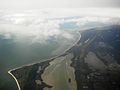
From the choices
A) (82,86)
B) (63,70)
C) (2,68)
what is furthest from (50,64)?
(82,86)

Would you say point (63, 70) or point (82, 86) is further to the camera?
point (63, 70)

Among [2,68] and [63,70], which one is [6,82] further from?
[63,70]

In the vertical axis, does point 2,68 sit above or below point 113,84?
above

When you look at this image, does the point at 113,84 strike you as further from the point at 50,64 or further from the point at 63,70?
the point at 50,64

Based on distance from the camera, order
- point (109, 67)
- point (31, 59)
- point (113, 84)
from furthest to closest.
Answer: point (31, 59)
point (109, 67)
point (113, 84)

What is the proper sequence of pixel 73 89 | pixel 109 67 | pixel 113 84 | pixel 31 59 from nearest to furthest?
1. pixel 73 89
2. pixel 113 84
3. pixel 109 67
4. pixel 31 59

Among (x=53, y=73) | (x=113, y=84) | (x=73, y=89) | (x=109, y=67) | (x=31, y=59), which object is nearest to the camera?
(x=73, y=89)

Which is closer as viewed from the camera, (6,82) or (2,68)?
(6,82)

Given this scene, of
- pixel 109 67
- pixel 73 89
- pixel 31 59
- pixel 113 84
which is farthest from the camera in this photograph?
pixel 31 59

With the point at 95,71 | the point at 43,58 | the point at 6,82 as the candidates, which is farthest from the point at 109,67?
the point at 6,82
